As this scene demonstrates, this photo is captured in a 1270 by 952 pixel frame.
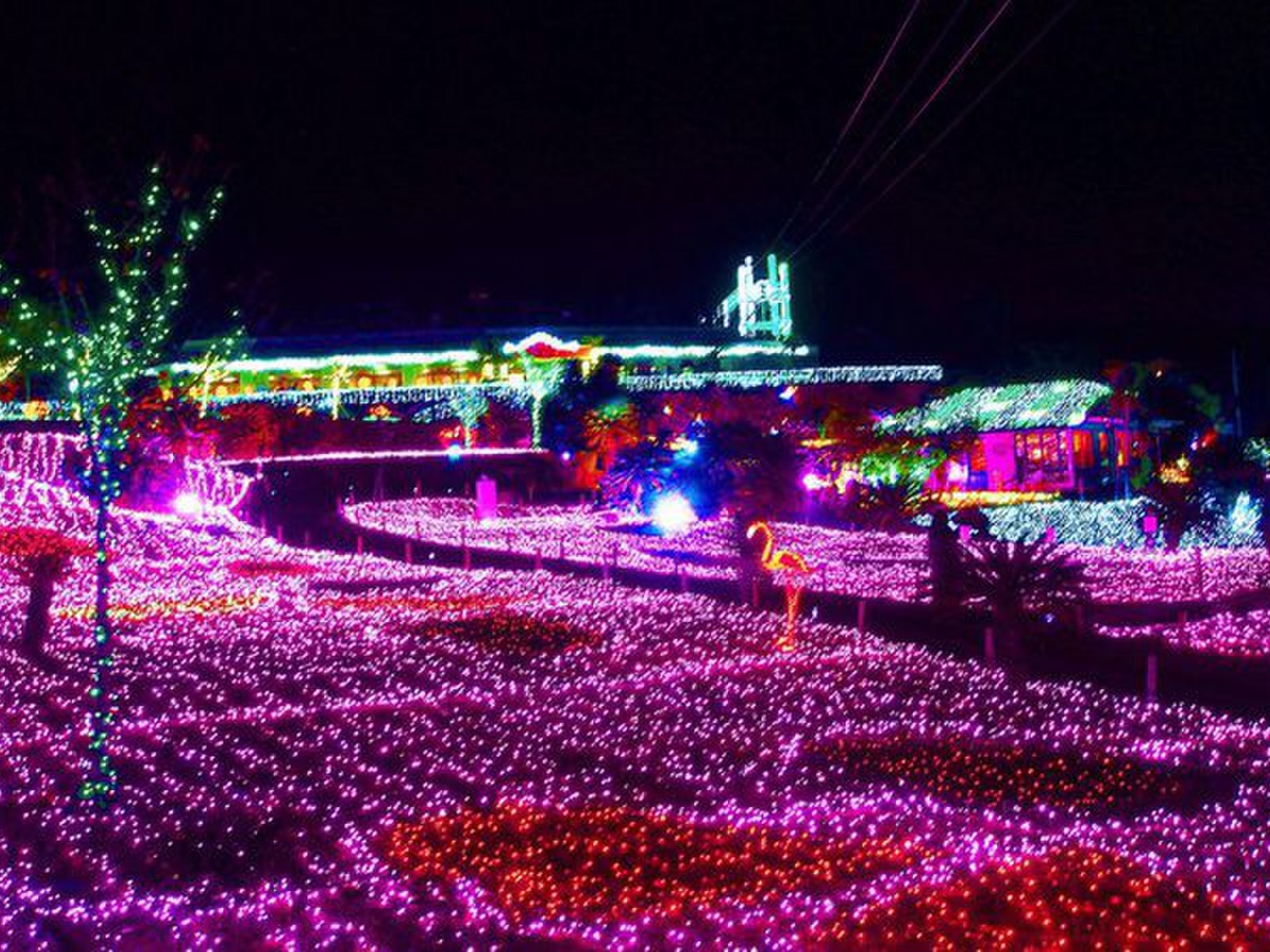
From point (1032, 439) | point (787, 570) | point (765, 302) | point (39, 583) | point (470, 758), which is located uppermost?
point (765, 302)

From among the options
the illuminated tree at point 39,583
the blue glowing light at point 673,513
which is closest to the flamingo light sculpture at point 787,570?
the blue glowing light at point 673,513

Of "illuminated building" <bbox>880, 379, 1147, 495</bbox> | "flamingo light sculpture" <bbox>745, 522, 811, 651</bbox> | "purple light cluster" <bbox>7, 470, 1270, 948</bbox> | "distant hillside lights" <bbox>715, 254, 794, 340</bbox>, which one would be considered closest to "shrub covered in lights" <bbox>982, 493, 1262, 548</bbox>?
"flamingo light sculpture" <bbox>745, 522, 811, 651</bbox>

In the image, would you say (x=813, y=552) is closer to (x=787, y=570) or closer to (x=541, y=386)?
(x=787, y=570)

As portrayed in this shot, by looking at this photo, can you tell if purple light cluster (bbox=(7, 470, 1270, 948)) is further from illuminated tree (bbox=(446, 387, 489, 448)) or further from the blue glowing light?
illuminated tree (bbox=(446, 387, 489, 448))

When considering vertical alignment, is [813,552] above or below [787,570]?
above

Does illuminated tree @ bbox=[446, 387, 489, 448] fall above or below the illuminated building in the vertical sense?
above

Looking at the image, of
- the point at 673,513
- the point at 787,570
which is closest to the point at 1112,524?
the point at 673,513

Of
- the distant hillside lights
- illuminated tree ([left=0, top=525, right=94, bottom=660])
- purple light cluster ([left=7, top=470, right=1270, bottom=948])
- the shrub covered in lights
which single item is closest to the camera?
purple light cluster ([left=7, top=470, right=1270, bottom=948])
